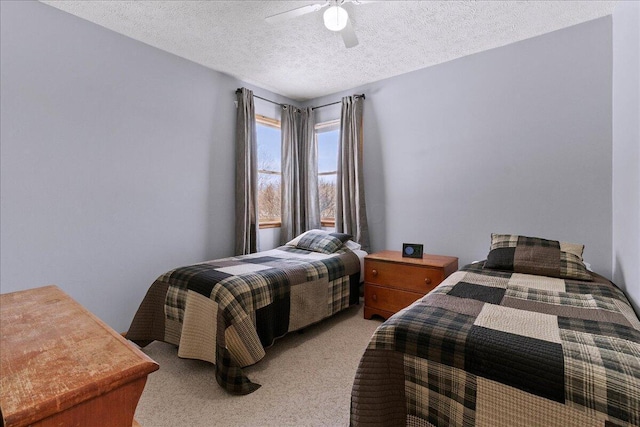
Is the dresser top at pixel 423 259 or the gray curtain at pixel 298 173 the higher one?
the gray curtain at pixel 298 173

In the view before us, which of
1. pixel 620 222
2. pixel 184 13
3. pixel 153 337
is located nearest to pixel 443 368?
pixel 620 222

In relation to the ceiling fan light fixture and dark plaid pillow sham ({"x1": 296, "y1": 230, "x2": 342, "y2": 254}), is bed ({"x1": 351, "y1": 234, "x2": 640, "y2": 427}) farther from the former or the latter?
the ceiling fan light fixture

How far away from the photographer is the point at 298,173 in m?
4.05

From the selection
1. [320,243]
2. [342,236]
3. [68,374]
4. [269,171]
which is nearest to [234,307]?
[68,374]

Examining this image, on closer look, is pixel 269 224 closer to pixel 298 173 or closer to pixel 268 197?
pixel 268 197

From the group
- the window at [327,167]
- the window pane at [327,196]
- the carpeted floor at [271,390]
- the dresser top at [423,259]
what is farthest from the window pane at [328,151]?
the carpeted floor at [271,390]

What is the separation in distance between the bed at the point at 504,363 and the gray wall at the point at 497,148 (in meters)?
1.14

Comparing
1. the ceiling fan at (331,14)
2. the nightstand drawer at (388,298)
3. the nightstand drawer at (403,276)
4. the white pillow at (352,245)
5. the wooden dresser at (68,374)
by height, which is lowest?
the nightstand drawer at (388,298)

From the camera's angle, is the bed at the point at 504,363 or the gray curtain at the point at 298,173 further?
the gray curtain at the point at 298,173

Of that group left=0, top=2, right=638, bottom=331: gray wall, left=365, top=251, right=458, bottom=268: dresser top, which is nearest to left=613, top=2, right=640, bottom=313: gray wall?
left=0, top=2, right=638, bottom=331: gray wall

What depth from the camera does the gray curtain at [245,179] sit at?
3371 millimetres

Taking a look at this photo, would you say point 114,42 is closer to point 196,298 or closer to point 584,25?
point 196,298

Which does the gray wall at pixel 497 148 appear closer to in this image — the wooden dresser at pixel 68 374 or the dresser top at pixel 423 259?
the dresser top at pixel 423 259

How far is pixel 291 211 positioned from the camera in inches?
156
